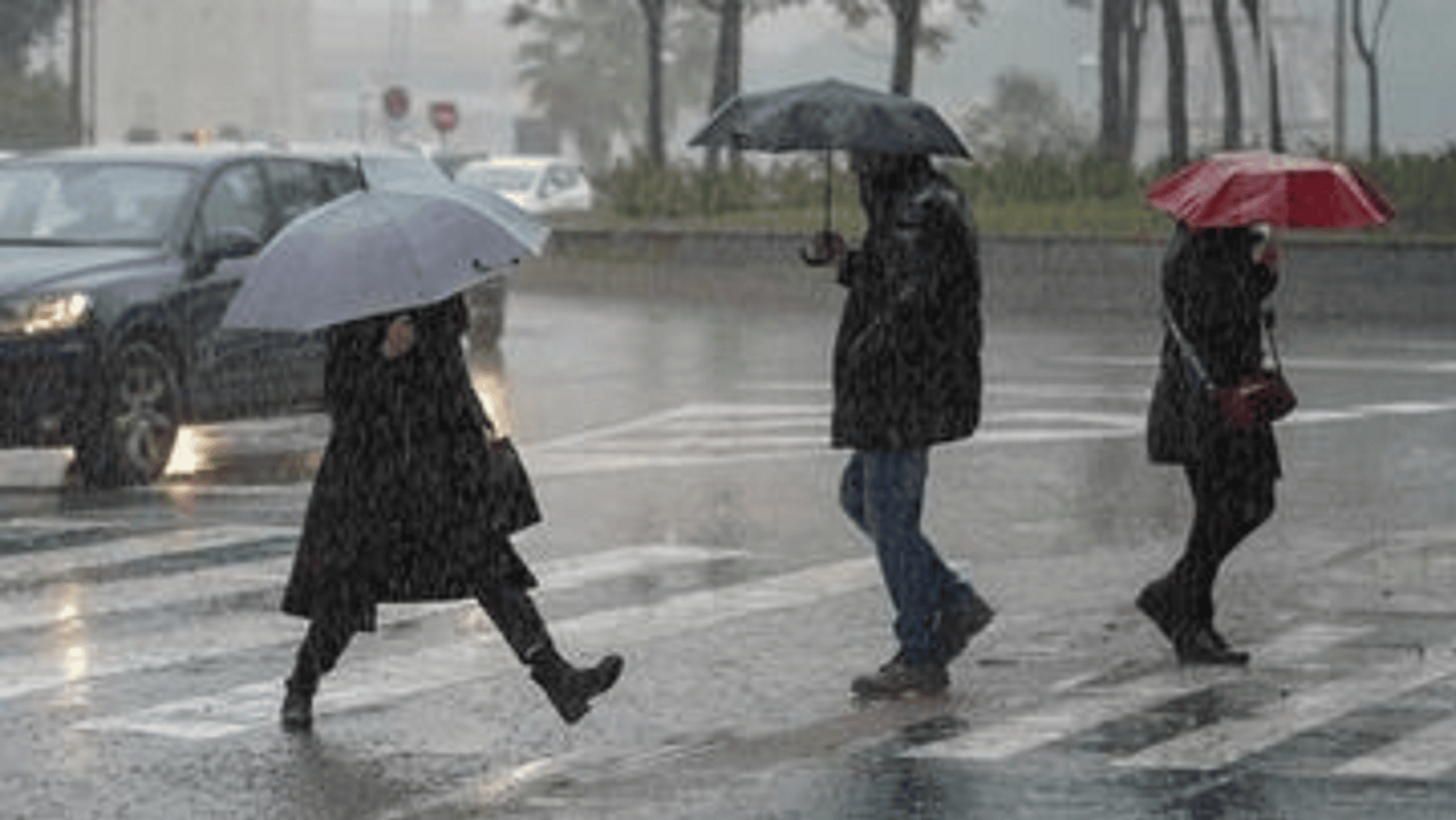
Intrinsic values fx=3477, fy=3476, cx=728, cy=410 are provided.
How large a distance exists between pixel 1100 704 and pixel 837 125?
1761mm

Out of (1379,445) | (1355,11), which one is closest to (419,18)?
(1355,11)

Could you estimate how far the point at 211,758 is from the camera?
8.84 metres

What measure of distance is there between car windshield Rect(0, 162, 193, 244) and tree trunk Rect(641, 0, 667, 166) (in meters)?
24.9

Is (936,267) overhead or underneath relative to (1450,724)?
overhead

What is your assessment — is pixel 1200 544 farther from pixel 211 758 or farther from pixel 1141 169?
pixel 1141 169

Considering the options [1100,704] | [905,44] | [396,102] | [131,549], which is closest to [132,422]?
[131,549]

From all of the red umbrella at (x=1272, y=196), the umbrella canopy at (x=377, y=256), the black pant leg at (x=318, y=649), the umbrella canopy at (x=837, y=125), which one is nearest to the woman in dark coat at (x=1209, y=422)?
the red umbrella at (x=1272, y=196)

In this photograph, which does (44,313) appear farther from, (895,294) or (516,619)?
(895,294)

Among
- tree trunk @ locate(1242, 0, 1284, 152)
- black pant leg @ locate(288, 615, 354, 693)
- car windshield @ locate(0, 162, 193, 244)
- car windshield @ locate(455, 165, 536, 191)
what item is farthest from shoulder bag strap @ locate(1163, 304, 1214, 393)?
car windshield @ locate(455, 165, 536, 191)

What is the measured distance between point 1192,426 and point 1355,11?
3310 centimetres

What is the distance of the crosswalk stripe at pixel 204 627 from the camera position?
10.4 m

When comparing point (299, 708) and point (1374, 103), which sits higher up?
point (1374, 103)

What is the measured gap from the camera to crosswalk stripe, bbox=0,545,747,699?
34.3 feet

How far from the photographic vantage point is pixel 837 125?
9.62m
